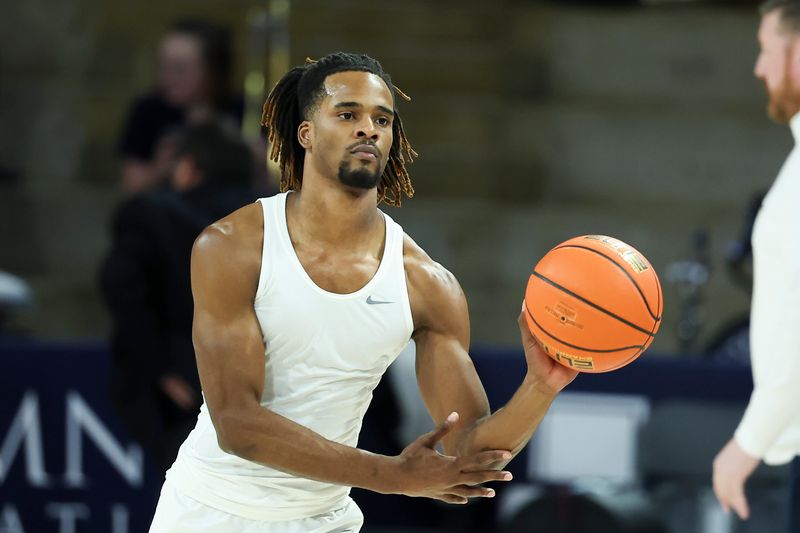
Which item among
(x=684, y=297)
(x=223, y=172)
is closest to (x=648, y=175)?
(x=684, y=297)

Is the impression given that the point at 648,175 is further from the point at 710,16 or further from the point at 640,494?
the point at 640,494

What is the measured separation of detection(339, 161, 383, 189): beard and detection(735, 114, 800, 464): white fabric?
105 cm

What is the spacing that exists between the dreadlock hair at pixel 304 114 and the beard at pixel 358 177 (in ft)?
0.74

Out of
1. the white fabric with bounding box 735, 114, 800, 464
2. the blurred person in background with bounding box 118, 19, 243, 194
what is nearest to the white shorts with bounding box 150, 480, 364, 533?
the white fabric with bounding box 735, 114, 800, 464

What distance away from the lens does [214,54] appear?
7.74m

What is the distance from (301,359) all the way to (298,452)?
0.30m

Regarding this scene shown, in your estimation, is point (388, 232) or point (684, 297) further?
point (684, 297)

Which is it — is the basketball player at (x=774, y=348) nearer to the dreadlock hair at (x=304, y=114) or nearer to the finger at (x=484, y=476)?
the finger at (x=484, y=476)

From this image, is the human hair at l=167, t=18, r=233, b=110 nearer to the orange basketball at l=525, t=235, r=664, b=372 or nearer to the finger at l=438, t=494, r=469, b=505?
the orange basketball at l=525, t=235, r=664, b=372

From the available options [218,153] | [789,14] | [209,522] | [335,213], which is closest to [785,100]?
[789,14]

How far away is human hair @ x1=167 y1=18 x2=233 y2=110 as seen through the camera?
770 centimetres

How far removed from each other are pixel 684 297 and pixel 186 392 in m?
2.61

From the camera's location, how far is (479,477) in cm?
354

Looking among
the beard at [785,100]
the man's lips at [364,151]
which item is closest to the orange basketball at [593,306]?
the man's lips at [364,151]
